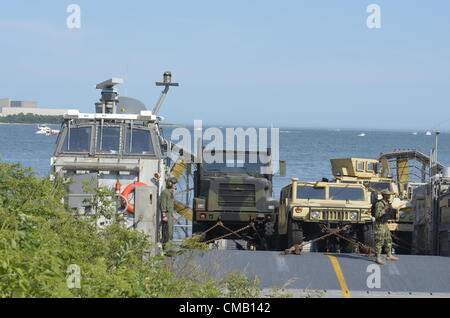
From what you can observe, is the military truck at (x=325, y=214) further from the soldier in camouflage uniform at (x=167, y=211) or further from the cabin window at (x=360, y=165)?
the cabin window at (x=360, y=165)

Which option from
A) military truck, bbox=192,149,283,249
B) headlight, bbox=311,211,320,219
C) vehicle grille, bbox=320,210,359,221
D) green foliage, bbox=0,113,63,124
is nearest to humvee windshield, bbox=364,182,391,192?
military truck, bbox=192,149,283,249

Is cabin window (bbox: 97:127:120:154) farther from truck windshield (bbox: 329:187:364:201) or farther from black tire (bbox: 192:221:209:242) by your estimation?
truck windshield (bbox: 329:187:364:201)

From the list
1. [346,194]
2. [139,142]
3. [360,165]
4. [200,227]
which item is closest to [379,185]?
[360,165]

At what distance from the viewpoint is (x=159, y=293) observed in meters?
11.9

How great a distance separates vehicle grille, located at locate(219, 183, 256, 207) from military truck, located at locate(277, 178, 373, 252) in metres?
0.82

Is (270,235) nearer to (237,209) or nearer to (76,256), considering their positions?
(237,209)

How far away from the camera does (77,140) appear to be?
2011cm

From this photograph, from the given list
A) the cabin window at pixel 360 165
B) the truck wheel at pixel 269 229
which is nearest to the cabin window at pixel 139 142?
the truck wheel at pixel 269 229

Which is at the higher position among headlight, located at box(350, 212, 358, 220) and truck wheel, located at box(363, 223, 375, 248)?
headlight, located at box(350, 212, 358, 220)

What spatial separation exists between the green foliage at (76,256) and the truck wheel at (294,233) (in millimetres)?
4655

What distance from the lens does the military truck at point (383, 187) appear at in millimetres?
22422

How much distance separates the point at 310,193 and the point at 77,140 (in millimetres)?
5391

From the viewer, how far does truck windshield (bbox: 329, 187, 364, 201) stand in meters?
21.5

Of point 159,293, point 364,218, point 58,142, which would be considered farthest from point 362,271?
point 58,142
